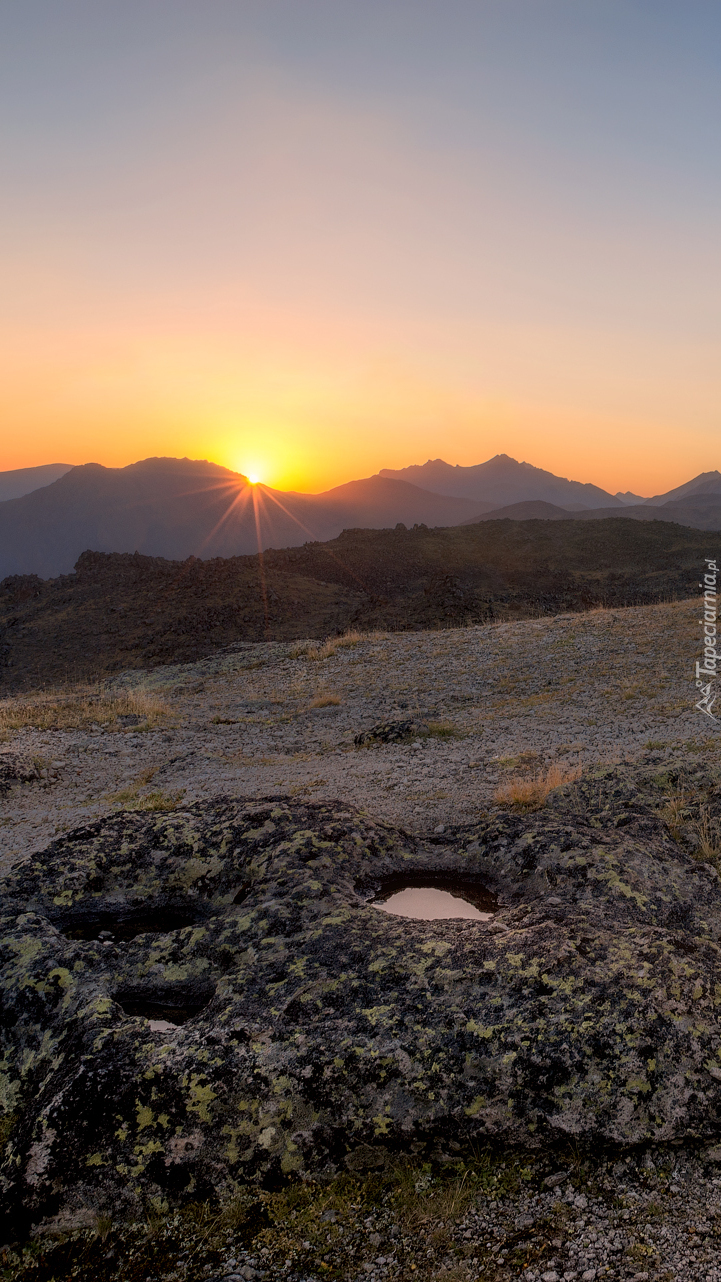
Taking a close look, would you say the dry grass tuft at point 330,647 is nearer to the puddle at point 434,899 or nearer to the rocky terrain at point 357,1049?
the rocky terrain at point 357,1049

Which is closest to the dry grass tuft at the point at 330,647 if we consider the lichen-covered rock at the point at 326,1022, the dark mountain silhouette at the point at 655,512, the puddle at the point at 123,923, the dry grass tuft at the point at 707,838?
the dry grass tuft at the point at 707,838

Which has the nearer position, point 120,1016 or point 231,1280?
point 231,1280

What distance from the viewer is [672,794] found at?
845cm

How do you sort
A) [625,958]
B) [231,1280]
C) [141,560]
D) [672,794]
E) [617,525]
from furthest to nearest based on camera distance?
[617,525] → [141,560] → [672,794] → [625,958] → [231,1280]

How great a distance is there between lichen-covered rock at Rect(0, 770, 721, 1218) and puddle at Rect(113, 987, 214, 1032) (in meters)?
0.02

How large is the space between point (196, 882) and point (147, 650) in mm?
36079

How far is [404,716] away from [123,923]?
1130 centimetres

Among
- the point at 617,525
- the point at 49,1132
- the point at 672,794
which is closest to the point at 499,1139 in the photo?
the point at 49,1132

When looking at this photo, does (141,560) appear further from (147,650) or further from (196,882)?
(196,882)

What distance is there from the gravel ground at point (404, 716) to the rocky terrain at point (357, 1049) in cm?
366

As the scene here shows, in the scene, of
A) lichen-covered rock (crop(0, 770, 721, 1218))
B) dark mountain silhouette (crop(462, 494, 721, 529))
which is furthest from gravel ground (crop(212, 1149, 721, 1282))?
dark mountain silhouette (crop(462, 494, 721, 529))

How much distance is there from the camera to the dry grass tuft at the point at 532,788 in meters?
9.21

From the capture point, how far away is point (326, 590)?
50250 mm

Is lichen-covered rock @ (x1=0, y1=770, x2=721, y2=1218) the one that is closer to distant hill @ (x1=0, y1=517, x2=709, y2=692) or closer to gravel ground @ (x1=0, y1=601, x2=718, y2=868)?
gravel ground @ (x1=0, y1=601, x2=718, y2=868)
